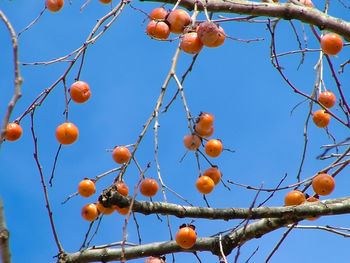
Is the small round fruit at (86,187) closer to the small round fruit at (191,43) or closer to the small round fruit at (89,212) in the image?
the small round fruit at (89,212)

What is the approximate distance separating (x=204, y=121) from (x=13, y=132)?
0.98 m

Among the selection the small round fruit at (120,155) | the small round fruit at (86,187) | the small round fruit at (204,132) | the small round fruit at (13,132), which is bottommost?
the small round fruit at (86,187)

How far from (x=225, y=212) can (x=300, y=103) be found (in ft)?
4.20

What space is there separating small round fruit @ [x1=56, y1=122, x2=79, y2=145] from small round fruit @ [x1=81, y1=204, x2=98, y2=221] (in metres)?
0.33

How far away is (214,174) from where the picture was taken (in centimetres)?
253

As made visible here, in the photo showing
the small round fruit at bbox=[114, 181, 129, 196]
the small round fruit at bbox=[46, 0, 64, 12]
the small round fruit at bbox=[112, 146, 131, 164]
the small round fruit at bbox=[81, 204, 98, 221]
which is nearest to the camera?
the small round fruit at bbox=[114, 181, 129, 196]

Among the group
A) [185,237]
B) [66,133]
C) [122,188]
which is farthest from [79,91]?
[185,237]

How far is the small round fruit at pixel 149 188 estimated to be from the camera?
95.7 inches

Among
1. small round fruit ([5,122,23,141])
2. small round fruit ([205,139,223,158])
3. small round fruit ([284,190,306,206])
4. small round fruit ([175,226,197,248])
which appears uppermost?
small round fruit ([5,122,23,141])

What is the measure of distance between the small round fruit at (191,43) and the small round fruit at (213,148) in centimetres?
49

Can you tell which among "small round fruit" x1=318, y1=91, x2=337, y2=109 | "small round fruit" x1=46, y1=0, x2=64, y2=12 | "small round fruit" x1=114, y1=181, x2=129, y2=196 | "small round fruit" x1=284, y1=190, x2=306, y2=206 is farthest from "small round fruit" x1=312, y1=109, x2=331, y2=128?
"small round fruit" x1=46, y1=0, x2=64, y2=12

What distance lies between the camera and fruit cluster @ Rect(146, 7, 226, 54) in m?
2.28

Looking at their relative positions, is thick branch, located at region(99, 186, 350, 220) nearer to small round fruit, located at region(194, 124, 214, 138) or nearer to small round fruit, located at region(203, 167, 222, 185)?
small round fruit, located at region(203, 167, 222, 185)

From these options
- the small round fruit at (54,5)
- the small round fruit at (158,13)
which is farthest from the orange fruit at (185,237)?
the small round fruit at (54,5)
